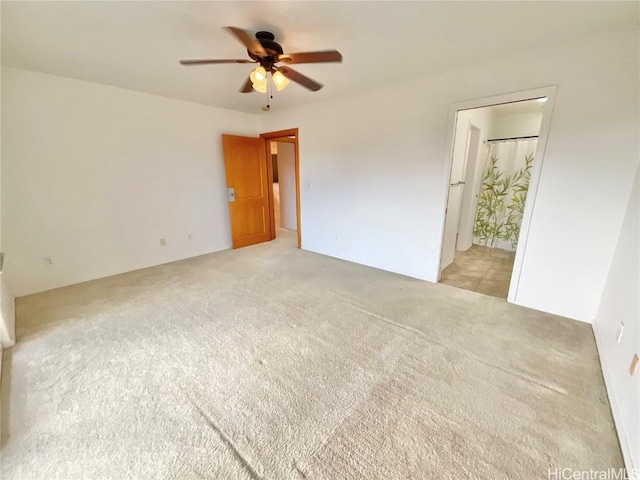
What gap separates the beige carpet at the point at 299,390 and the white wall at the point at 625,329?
8 centimetres

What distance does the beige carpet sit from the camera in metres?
1.25

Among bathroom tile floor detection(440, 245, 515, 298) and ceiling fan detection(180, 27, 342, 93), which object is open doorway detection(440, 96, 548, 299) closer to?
bathroom tile floor detection(440, 245, 515, 298)

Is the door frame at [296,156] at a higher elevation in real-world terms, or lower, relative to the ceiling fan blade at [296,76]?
lower

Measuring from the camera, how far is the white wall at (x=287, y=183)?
6.03 meters

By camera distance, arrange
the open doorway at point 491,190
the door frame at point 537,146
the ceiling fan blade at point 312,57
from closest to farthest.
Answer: the ceiling fan blade at point 312,57 → the door frame at point 537,146 → the open doorway at point 491,190

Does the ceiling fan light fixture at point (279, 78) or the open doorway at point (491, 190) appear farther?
the open doorway at point (491, 190)

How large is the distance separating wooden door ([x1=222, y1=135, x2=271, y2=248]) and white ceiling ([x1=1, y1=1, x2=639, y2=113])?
5.43ft

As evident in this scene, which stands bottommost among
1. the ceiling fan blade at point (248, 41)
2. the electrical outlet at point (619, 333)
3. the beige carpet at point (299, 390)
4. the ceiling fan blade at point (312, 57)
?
the beige carpet at point (299, 390)

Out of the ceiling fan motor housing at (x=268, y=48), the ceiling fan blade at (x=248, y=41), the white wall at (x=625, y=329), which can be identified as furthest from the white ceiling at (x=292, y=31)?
the white wall at (x=625, y=329)

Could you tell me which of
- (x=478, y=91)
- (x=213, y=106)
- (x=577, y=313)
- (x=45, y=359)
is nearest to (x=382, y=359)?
(x=577, y=313)

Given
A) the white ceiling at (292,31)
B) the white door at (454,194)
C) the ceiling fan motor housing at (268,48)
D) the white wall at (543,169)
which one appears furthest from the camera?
the white door at (454,194)

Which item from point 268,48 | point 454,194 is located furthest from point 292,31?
point 454,194

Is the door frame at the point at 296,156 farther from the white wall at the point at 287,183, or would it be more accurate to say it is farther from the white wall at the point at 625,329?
the white wall at the point at 625,329

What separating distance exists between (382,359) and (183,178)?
12.3 ft
